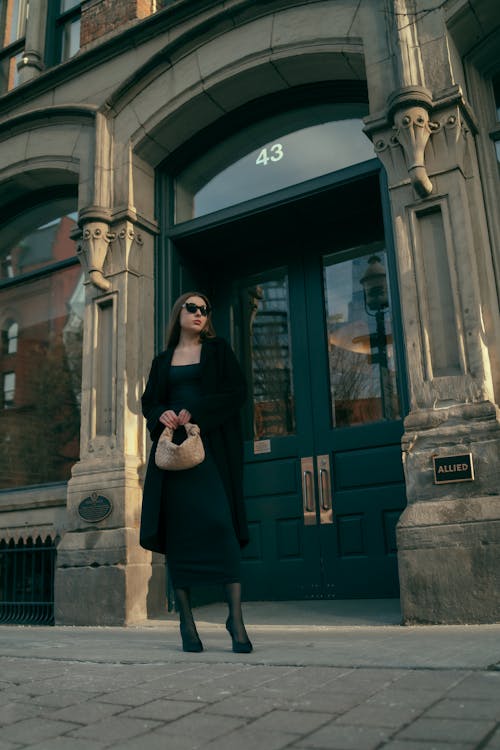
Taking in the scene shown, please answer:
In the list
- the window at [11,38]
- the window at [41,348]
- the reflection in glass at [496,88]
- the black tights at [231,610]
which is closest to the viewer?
the black tights at [231,610]

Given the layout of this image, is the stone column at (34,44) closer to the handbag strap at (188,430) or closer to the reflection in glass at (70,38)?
the reflection in glass at (70,38)

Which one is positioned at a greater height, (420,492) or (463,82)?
(463,82)

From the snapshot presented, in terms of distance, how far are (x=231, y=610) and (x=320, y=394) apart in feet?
12.0

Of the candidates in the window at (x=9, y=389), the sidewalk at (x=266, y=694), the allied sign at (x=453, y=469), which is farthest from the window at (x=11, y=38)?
the sidewalk at (x=266, y=694)

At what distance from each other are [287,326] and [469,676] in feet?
17.5

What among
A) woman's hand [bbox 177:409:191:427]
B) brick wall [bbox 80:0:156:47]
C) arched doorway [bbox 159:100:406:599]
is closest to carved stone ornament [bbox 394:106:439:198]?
arched doorway [bbox 159:100:406:599]

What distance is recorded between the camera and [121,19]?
346 inches

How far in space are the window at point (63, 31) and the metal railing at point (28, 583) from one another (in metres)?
6.67

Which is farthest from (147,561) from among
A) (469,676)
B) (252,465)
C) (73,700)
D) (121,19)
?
(121,19)

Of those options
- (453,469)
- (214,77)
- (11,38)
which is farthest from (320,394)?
(11,38)

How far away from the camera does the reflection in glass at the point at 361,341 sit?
7062 mm

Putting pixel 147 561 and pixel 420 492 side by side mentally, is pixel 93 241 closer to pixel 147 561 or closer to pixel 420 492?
pixel 147 561

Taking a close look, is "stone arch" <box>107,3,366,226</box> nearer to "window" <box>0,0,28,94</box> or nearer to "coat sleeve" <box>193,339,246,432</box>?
"window" <box>0,0,28,94</box>

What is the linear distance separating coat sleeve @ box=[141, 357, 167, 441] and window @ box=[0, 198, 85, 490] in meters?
3.99
